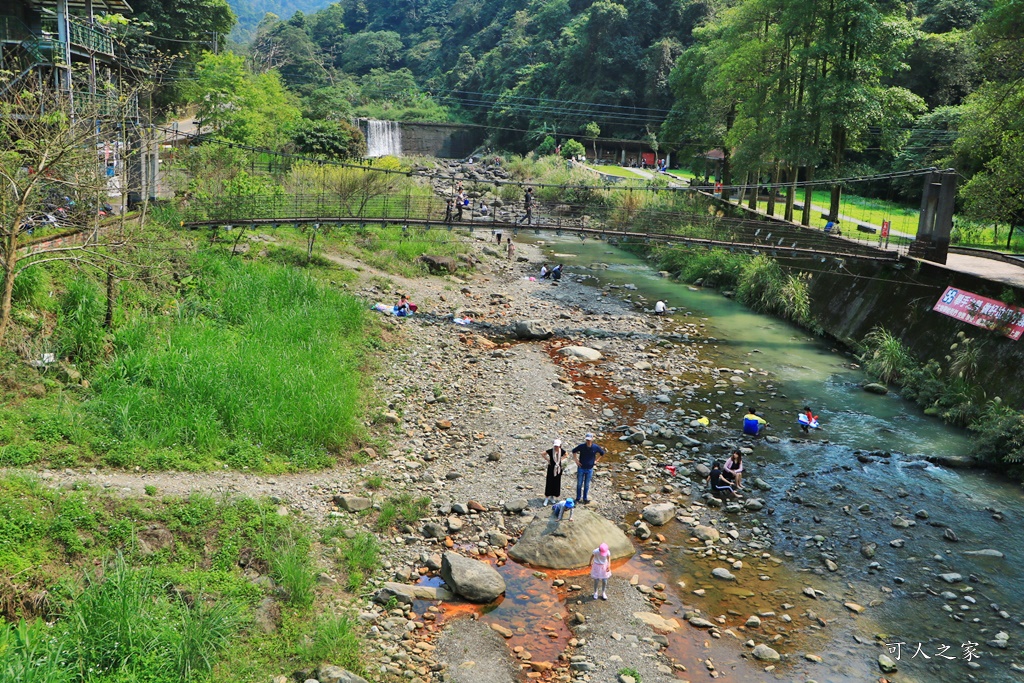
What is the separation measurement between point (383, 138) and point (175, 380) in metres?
55.2

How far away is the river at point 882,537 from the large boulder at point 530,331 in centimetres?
617

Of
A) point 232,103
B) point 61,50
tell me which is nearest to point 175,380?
point 61,50

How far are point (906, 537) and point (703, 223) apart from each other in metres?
20.8

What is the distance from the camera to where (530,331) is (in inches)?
888

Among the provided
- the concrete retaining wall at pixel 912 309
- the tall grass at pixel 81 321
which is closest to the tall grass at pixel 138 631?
the tall grass at pixel 81 321

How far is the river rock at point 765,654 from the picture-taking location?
973 cm

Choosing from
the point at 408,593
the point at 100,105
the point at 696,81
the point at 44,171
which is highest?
the point at 696,81

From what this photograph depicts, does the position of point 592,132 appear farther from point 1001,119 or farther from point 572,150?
point 1001,119

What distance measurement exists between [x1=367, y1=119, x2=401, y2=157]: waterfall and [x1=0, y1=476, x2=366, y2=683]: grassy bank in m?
53.9

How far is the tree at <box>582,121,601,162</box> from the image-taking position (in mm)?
62938

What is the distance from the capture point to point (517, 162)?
61.8m

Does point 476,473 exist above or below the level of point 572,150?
below

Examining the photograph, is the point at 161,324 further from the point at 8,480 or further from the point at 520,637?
the point at 520,637

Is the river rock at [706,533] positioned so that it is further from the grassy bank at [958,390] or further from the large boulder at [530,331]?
the large boulder at [530,331]
